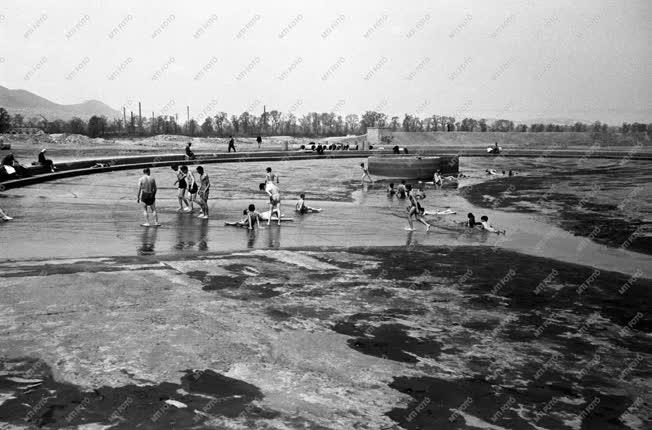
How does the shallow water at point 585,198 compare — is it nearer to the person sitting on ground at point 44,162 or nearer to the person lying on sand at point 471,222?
the person lying on sand at point 471,222

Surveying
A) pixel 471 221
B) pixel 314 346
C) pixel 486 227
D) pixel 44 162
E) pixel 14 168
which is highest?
pixel 44 162

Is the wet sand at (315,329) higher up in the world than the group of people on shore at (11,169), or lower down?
lower down

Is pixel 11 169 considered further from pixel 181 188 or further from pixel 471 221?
pixel 471 221

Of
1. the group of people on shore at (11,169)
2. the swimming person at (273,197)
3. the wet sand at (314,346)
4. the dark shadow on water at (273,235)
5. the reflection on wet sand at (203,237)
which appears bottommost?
the wet sand at (314,346)

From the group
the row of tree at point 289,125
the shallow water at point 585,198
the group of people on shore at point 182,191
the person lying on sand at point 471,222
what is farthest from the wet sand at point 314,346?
the row of tree at point 289,125

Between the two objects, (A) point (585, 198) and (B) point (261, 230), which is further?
(A) point (585, 198)

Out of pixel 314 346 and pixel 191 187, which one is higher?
pixel 191 187

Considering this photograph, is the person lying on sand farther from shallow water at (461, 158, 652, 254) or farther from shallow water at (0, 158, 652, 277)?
shallow water at (461, 158, 652, 254)

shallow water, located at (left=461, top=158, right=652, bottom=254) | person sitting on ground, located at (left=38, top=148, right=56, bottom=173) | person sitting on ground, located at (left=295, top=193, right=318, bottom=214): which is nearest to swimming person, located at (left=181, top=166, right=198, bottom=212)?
person sitting on ground, located at (left=295, top=193, right=318, bottom=214)

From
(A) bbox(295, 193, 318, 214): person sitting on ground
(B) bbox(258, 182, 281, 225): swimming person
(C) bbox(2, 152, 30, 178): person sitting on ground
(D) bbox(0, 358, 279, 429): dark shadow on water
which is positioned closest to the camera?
(D) bbox(0, 358, 279, 429): dark shadow on water

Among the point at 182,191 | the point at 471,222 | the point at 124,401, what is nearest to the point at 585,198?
the point at 471,222

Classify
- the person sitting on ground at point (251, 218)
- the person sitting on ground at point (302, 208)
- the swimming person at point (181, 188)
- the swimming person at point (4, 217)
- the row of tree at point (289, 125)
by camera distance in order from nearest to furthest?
the swimming person at point (4, 217) → the person sitting on ground at point (251, 218) → the swimming person at point (181, 188) → the person sitting on ground at point (302, 208) → the row of tree at point (289, 125)

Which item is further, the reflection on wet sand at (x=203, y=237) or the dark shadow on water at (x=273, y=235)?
the dark shadow on water at (x=273, y=235)

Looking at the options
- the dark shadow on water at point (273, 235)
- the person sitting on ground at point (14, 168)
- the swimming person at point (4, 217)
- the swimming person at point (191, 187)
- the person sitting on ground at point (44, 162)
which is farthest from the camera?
the person sitting on ground at point (44, 162)
